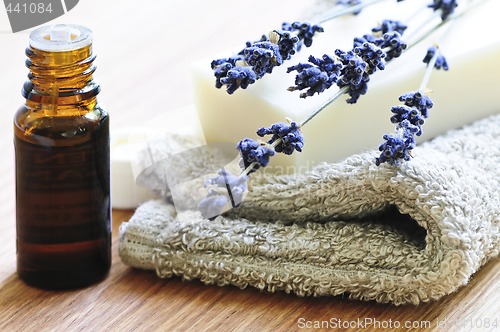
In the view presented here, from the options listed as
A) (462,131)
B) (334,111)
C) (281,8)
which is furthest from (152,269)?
(281,8)

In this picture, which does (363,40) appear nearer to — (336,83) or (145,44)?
(336,83)

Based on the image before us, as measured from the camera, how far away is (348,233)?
95cm

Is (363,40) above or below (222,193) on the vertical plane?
above

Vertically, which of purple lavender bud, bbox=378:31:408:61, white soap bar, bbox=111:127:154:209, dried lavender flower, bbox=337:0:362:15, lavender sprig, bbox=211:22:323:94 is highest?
lavender sprig, bbox=211:22:323:94

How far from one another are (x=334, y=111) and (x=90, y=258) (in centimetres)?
31

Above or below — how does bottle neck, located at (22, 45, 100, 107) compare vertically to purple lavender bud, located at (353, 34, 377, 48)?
above

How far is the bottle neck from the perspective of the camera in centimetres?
88

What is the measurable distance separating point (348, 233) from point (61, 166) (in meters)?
0.30

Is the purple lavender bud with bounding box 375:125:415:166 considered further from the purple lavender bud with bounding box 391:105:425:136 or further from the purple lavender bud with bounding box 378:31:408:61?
the purple lavender bud with bounding box 378:31:408:61

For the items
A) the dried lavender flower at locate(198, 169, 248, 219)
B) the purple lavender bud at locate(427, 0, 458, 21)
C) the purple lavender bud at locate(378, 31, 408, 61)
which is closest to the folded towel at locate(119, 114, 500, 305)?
the dried lavender flower at locate(198, 169, 248, 219)

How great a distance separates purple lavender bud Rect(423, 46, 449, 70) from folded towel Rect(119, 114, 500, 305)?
4.8 inches

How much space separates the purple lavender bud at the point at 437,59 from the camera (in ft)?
3.49

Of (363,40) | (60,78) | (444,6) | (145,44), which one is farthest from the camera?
(145,44)

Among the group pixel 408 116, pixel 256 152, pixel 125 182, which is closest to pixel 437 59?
pixel 408 116
